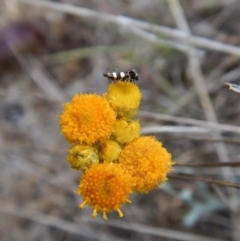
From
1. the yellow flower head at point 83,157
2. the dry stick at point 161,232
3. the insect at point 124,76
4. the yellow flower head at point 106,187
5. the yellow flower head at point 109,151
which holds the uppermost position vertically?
the dry stick at point 161,232

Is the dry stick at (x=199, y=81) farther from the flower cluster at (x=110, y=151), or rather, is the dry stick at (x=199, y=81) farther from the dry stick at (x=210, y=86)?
the flower cluster at (x=110, y=151)

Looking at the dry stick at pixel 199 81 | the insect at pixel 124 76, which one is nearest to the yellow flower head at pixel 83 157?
the insect at pixel 124 76

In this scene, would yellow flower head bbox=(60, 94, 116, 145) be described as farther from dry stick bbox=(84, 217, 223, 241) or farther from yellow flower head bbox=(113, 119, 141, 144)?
dry stick bbox=(84, 217, 223, 241)

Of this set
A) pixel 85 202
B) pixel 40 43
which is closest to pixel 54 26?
pixel 40 43

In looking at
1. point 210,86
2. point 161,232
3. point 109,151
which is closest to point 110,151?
point 109,151

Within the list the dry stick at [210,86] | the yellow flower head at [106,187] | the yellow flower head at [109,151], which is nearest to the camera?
the yellow flower head at [106,187]

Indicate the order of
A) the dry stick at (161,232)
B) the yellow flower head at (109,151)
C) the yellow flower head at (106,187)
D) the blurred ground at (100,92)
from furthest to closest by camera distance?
the blurred ground at (100,92), the dry stick at (161,232), the yellow flower head at (109,151), the yellow flower head at (106,187)

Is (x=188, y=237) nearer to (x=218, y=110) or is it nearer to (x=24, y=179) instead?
(x=218, y=110)
